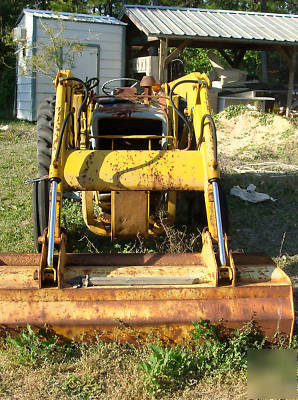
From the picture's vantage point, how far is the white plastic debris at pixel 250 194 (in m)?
7.51

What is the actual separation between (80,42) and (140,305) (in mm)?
14645

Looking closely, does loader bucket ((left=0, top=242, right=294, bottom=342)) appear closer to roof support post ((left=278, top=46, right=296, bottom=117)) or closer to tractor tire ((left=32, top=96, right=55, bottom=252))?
tractor tire ((left=32, top=96, right=55, bottom=252))

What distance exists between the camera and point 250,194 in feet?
25.1

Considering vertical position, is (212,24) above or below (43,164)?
above

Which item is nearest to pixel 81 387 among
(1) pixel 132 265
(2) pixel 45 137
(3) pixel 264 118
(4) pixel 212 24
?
(1) pixel 132 265

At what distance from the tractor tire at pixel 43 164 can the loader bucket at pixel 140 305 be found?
133 centimetres

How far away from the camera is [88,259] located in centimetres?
399

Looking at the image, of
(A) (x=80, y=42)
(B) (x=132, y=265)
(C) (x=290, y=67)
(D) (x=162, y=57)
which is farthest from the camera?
(C) (x=290, y=67)

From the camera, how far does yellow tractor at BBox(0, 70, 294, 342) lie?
3508 millimetres

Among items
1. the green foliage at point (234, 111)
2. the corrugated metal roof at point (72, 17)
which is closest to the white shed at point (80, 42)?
the corrugated metal roof at point (72, 17)

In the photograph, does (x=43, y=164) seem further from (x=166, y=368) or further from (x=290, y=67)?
(x=290, y=67)

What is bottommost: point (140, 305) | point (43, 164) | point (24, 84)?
point (140, 305)

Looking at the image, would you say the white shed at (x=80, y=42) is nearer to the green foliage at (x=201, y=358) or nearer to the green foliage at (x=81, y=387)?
the green foliage at (x=201, y=358)

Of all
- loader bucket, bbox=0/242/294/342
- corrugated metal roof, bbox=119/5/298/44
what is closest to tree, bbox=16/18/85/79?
corrugated metal roof, bbox=119/5/298/44
